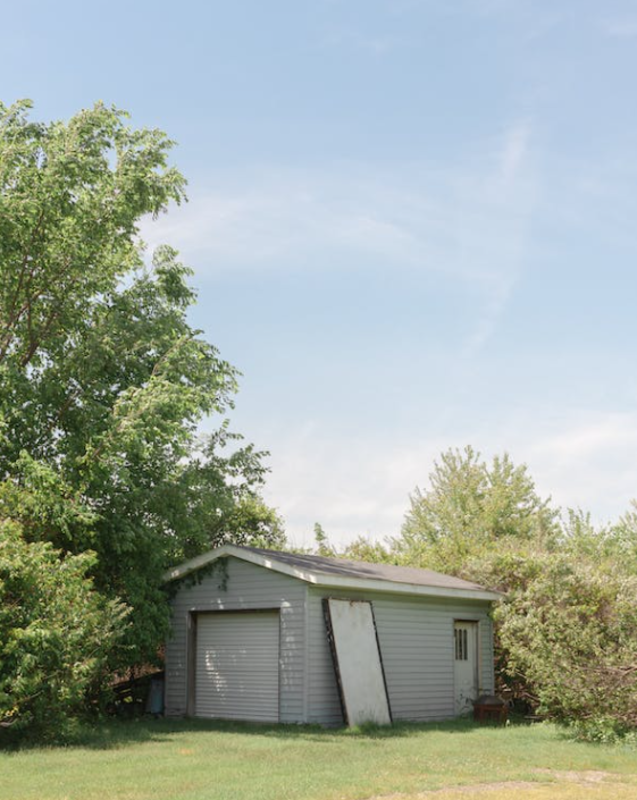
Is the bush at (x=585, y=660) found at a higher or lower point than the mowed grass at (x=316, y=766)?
higher

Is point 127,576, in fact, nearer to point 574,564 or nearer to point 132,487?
point 132,487

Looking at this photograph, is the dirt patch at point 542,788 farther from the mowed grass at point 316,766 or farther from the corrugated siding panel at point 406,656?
the corrugated siding panel at point 406,656

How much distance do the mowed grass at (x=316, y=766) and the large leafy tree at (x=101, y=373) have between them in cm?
447

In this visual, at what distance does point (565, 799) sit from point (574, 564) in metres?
11.3

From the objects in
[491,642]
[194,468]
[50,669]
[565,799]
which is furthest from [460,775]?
[194,468]

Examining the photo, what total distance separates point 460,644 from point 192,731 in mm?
7556

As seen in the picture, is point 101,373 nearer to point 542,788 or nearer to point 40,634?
point 40,634

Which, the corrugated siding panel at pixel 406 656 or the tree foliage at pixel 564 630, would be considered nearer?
the tree foliage at pixel 564 630

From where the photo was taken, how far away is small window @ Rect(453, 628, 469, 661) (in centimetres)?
2147

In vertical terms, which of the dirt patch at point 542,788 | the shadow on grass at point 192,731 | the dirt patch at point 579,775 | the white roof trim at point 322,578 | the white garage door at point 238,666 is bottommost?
the shadow on grass at point 192,731

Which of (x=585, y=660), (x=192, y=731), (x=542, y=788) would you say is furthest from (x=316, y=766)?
(x=585, y=660)

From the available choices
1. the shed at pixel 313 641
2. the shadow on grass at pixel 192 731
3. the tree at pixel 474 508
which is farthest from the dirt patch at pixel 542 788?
the tree at pixel 474 508

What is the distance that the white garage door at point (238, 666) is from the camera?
60.3 ft

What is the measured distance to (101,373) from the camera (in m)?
21.2
